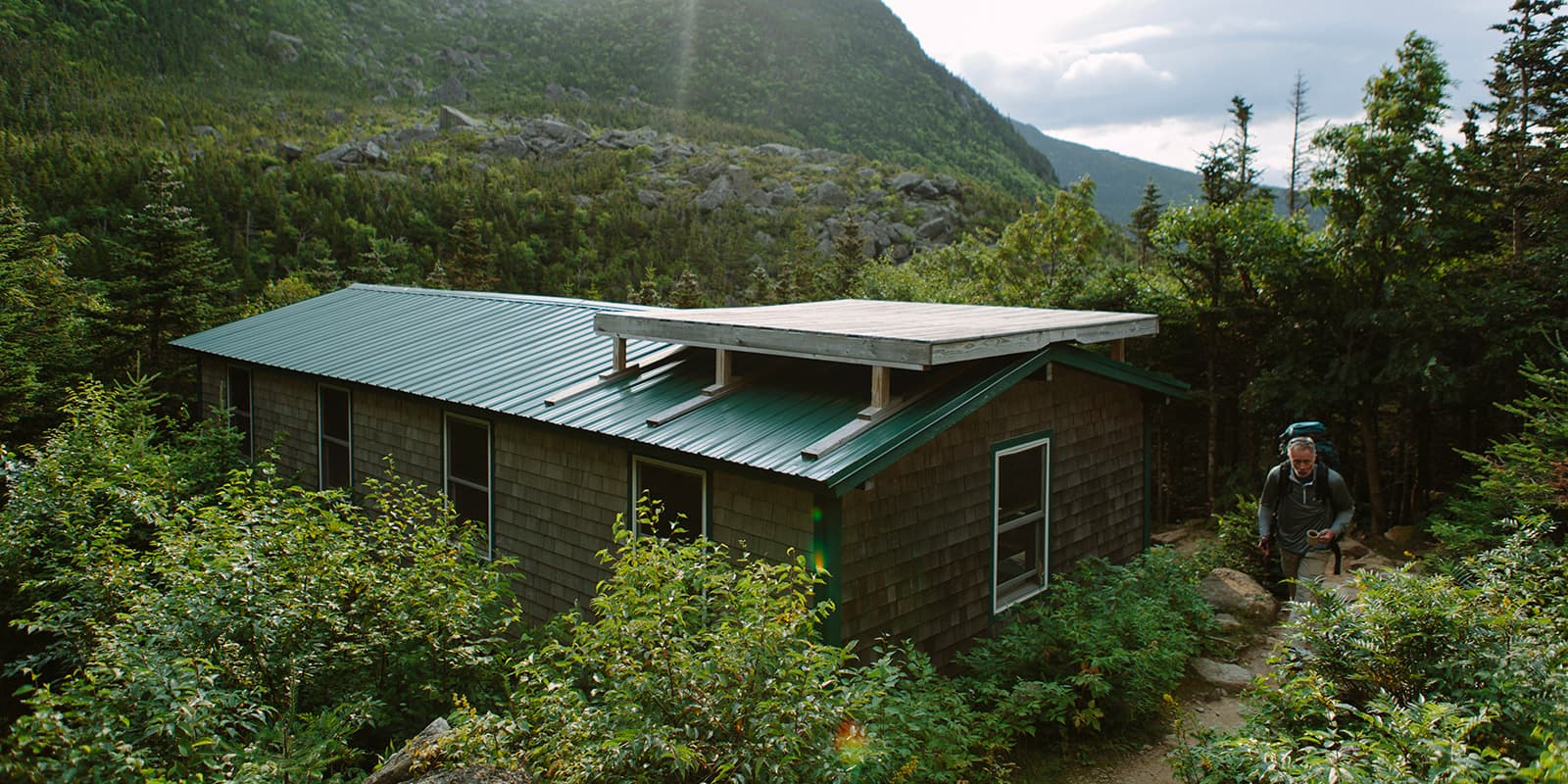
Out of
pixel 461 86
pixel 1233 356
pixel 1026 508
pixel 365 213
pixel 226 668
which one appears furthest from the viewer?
pixel 461 86

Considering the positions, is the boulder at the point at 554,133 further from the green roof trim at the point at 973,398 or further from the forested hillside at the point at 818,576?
the green roof trim at the point at 973,398

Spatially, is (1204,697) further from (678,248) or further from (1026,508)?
(678,248)

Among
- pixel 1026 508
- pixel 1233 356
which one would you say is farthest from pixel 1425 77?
pixel 1026 508

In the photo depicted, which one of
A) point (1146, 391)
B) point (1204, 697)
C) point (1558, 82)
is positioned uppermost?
point (1558, 82)

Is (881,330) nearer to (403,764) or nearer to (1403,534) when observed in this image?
(403,764)

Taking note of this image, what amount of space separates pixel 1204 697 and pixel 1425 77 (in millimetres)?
8402

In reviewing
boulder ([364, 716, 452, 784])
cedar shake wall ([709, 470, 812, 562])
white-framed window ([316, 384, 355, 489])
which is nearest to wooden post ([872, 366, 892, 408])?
cedar shake wall ([709, 470, 812, 562])

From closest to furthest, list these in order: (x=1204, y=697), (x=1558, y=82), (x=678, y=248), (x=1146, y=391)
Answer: (x=1204, y=697) → (x=1146, y=391) → (x=1558, y=82) → (x=678, y=248)

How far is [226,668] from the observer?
15.0ft

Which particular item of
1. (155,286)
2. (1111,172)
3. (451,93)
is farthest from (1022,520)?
(1111,172)

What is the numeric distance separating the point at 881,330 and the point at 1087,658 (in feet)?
8.90

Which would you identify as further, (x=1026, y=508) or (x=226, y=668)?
(x=1026, y=508)

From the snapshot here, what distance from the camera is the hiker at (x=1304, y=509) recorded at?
6.36 m

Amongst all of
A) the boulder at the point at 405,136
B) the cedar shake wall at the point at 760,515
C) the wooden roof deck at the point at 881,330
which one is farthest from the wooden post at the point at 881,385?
the boulder at the point at 405,136
